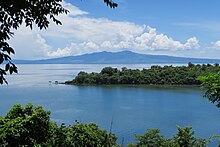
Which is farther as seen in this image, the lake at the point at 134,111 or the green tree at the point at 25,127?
the lake at the point at 134,111

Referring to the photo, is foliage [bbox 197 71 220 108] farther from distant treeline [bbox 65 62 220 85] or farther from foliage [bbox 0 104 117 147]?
distant treeline [bbox 65 62 220 85]

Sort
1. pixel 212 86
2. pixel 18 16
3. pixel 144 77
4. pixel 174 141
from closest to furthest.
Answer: pixel 18 16 < pixel 212 86 < pixel 174 141 < pixel 144 77

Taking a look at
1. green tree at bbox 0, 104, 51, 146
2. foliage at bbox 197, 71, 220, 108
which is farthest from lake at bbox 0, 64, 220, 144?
foliage at bbox 197, 71, 220, 108

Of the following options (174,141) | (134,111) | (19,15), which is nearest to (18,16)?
(19,15)

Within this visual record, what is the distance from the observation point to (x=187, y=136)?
1229 centimetres

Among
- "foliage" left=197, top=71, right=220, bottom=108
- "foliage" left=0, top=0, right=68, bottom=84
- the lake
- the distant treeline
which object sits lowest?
the lake

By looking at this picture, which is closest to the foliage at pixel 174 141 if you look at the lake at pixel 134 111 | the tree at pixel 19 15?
the lake at pixel 134 111

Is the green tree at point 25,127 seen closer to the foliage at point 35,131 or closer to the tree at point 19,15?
the foliage at point 35,131

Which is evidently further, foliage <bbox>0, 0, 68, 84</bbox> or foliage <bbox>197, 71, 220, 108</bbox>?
foliage <bbox>197, 71, 220, 108</bbox>

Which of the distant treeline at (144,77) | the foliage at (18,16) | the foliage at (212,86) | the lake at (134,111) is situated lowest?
the lake at (134,111)

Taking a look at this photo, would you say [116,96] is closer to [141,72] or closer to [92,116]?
[92,116]

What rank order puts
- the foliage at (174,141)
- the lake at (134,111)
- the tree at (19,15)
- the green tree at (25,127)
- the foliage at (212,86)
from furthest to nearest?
the lake at (134,111) → the foliage at (174,141) → the green tree at (25,127) → the foliage at (212,86) → the tree at (19,15)

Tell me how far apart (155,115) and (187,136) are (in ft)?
55.6

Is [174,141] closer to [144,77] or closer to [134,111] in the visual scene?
[134,111]
